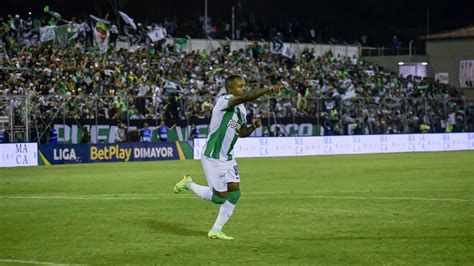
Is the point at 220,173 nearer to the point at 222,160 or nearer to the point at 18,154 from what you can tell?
the point at 222,160

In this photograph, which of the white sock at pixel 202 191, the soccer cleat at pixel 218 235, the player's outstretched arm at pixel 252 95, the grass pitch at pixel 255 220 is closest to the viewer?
the grass pitch at pixel 255 220

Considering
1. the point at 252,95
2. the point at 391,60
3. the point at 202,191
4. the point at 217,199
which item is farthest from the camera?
the point at 391,60

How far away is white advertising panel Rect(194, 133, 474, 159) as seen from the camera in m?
44.1

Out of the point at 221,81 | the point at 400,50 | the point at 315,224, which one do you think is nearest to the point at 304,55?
the point at 221,81

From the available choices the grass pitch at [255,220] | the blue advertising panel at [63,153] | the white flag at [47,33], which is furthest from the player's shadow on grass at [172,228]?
the white flag at [47,33]

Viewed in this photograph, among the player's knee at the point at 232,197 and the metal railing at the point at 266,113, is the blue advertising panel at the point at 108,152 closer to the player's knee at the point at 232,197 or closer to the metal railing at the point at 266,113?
the metal railing at the point at 266,113

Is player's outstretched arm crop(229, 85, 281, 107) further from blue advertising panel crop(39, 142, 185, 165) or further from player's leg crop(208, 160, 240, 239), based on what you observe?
blue advertising panel crop(39, 142, 185, 165)

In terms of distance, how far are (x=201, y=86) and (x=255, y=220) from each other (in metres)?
29.4

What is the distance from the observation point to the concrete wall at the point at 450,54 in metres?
65.6

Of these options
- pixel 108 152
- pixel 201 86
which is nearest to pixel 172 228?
pixel 108 152

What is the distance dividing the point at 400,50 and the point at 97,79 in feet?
107

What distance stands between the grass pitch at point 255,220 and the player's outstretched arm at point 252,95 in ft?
6.51

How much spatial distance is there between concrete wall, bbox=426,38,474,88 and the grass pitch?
121 feet

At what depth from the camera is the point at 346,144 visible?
47.9m
